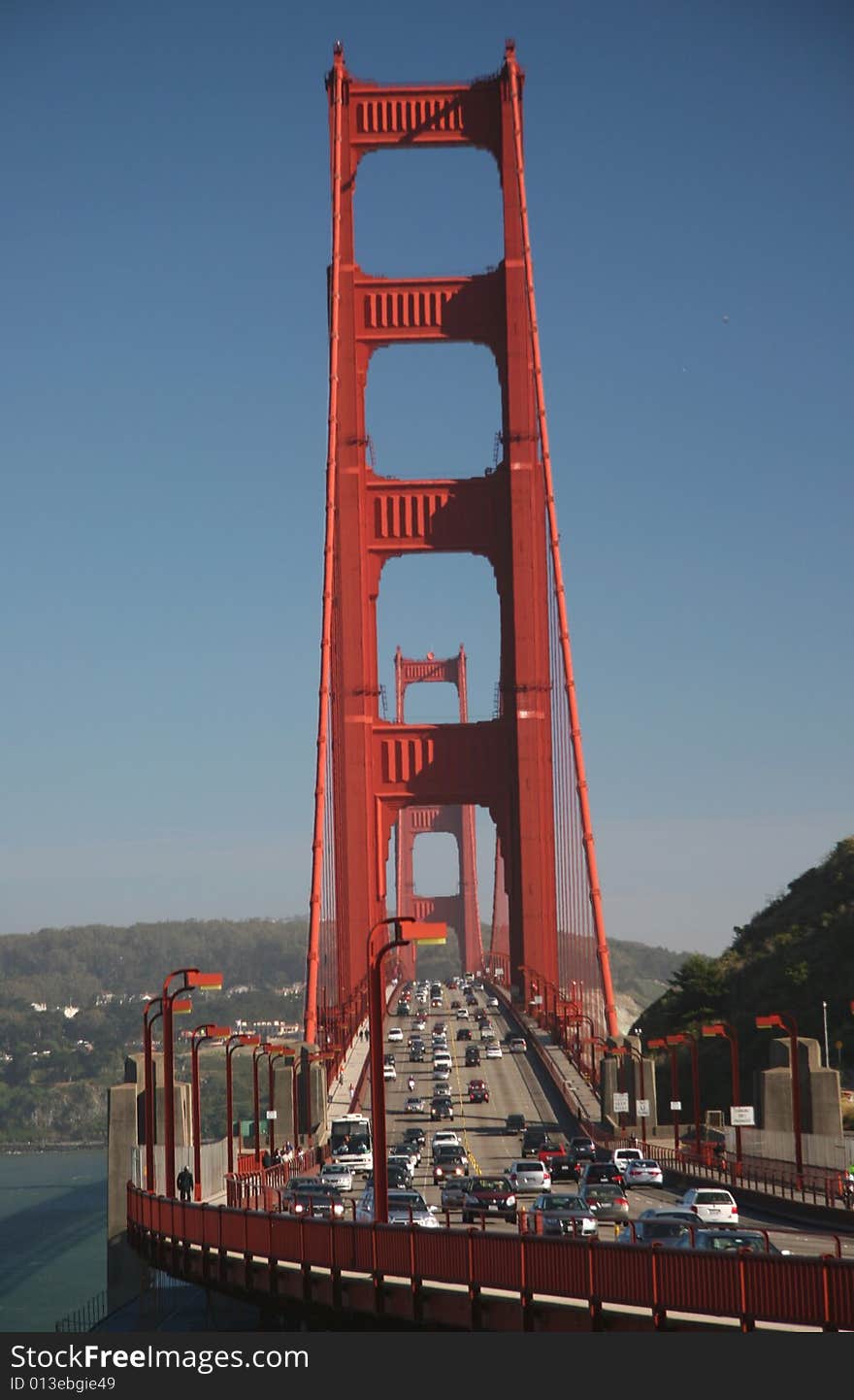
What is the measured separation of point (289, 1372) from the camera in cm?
1775

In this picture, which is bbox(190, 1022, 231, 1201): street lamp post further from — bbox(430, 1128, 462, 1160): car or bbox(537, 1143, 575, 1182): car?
bbox(537, 1143, 575, 1182): car

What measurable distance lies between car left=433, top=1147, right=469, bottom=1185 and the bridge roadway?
0.31 m

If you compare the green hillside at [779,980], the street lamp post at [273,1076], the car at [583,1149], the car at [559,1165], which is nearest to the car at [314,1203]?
the car at [559,1165]

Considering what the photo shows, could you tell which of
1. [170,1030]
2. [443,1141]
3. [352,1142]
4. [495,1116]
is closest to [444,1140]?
[443,1141]

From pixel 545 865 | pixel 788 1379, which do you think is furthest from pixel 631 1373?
pixel 545 865

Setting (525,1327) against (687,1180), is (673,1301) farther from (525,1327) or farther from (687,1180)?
(687,1180)

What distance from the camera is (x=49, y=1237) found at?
121 metres

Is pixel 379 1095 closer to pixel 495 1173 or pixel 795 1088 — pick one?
pixel 795 1088

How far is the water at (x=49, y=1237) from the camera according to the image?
308ft

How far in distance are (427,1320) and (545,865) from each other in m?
55.8

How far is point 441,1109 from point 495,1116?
2.71 meters

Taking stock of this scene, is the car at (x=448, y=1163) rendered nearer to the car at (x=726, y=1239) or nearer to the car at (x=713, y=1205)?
the car at (x=713, y=1205)

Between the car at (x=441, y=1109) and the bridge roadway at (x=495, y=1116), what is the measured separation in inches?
12.4

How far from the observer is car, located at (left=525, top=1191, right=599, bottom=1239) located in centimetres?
2792
